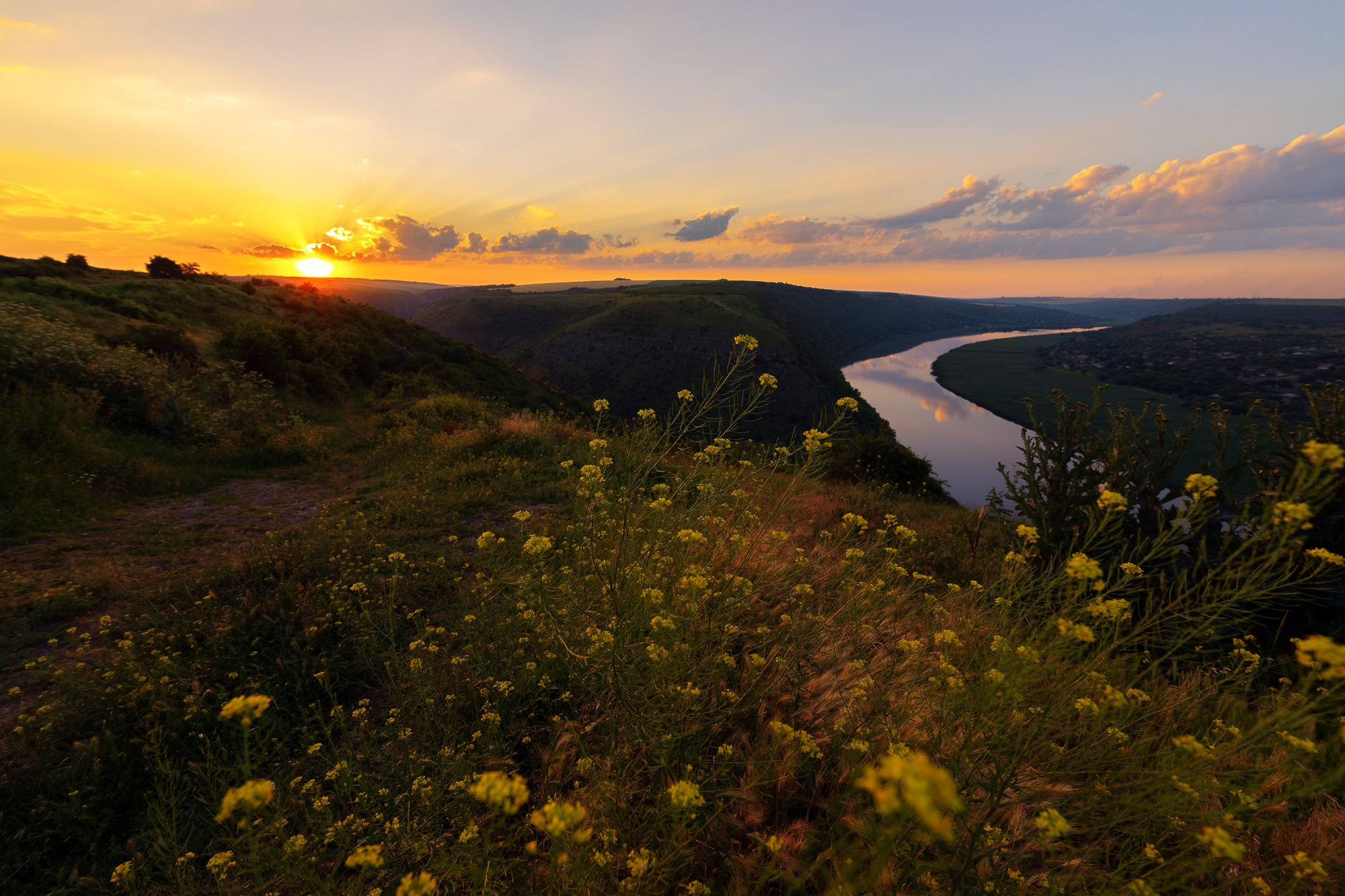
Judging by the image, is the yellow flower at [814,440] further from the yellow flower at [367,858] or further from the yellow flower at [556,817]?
the yellow flower at [367,858]

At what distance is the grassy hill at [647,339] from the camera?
65.6 meters

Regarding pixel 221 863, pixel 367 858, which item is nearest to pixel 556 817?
pixel 367 858

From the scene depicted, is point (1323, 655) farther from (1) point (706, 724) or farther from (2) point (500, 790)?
(2) point (500, 790)

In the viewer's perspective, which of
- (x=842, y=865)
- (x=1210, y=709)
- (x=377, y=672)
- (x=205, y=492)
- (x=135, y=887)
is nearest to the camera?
(x=842, y=865)

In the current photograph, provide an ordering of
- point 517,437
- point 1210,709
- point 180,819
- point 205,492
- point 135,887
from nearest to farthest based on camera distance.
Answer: point 135,887
point 180,819
point 1210,709
point 205,492
point 517,437

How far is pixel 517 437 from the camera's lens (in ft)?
34.9

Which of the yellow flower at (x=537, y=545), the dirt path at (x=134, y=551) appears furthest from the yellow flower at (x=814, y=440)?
A: the dirt path at (x=134, y=551)

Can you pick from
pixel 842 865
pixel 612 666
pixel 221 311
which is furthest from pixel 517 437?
pixel 221 311

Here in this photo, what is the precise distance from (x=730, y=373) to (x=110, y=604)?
20.5 feet

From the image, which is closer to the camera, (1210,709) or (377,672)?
(1210,709)

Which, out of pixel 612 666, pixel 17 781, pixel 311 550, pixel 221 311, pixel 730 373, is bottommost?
pixel 17 781

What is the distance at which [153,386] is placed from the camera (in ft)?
32.7

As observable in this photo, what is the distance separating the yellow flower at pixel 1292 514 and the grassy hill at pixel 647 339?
37003mm

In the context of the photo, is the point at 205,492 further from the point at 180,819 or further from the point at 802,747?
the point at 802,747
